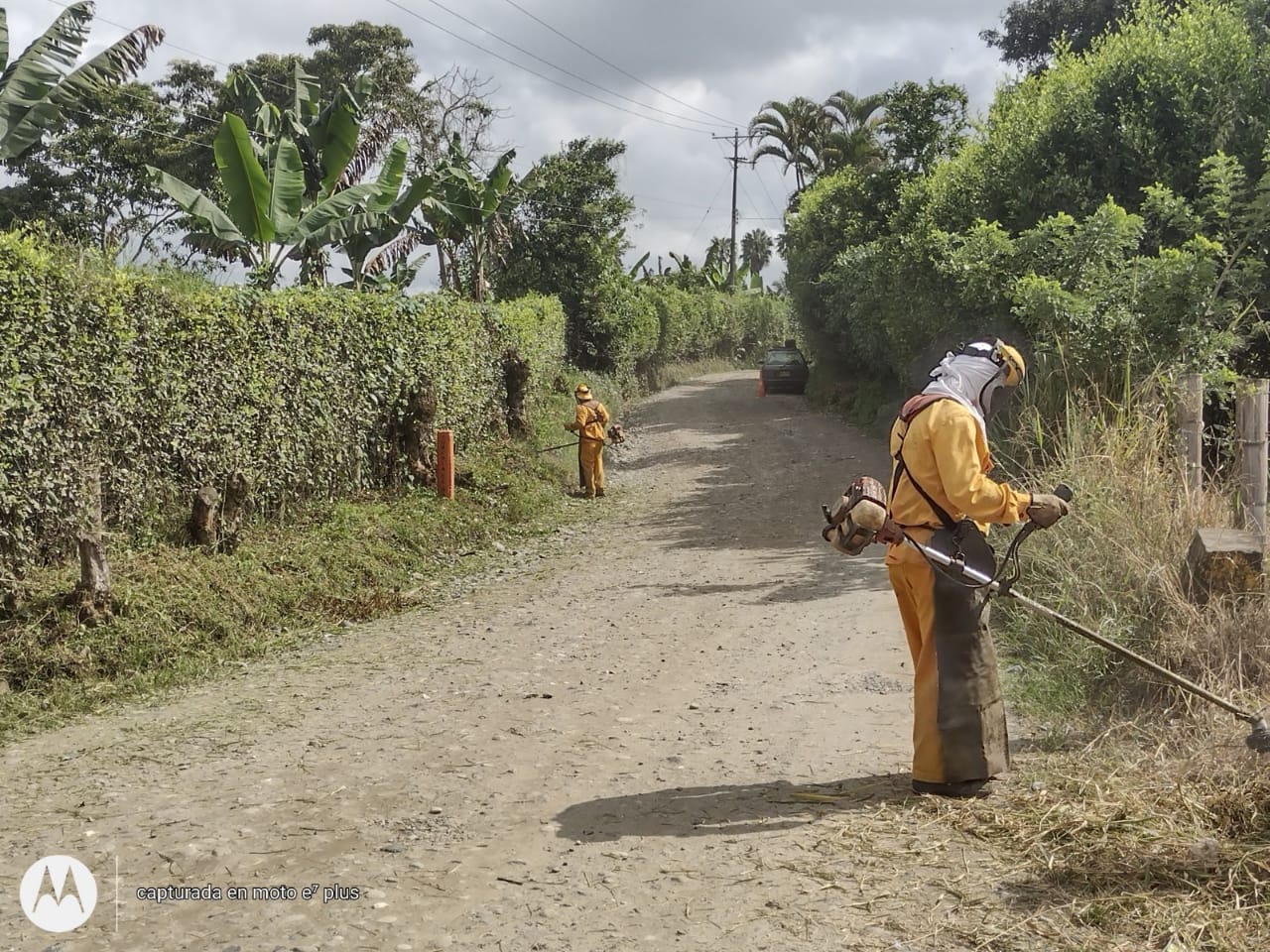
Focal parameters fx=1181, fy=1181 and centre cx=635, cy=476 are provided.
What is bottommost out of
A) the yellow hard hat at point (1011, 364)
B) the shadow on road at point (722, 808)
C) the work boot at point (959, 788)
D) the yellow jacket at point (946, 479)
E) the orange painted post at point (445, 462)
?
the shadow on road at point (722, 808)

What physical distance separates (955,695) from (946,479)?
96cm

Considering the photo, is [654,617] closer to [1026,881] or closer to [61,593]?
[61,593]

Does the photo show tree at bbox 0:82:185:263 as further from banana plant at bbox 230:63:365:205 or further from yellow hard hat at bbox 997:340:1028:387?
yellow hard hat at bbox 997:340:1028:387

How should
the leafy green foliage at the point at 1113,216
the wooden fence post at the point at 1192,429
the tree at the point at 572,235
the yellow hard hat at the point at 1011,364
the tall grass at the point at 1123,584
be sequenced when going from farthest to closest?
the tree at the point at 572,235 → the leafy green foliage at the point at 1113,216 → the wooden fence post at the point at 1192,429 → the tall grass at the point at 1123,584 → the yellow hard hat at the point at 1011,364

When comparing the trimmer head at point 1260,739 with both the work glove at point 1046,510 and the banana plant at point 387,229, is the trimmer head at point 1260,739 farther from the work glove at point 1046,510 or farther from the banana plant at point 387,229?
the banana plant at point 387,229

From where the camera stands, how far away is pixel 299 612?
962 cm

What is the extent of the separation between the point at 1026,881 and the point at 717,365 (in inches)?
2006

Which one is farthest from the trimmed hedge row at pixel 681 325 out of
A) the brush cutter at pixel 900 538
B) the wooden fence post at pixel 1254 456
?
the brush cutter at pixel 900 538

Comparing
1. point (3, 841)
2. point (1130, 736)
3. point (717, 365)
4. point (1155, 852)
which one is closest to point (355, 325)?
point (3, 841)

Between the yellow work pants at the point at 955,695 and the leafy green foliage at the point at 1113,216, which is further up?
the leafy green foliage at the point at 1113,216

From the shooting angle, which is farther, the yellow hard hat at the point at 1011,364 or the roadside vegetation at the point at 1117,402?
the yellow hard hat at the point at 1011,364

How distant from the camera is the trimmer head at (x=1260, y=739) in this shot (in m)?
4.74

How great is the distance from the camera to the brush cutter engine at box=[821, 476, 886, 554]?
5.13m

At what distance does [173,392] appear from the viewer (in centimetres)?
966
